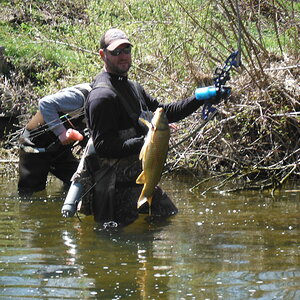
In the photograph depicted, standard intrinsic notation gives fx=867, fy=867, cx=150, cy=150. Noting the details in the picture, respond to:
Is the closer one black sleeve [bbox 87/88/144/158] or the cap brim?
black sleeve [bbox 87/88/144/158]

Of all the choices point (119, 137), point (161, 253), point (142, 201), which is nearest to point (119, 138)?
point (119, 137)

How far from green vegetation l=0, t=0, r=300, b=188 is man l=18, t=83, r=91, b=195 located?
1.51m

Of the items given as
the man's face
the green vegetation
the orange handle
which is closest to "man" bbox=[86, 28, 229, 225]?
the man's face

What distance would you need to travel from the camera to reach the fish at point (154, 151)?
21.2ft

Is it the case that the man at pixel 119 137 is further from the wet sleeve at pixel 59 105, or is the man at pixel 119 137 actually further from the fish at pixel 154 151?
the wet sleeve at pixel 59 105

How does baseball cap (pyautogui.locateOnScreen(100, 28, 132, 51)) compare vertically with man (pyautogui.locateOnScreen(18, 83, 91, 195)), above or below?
above

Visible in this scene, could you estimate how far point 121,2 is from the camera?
11.5 metres

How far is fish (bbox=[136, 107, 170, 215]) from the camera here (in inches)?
254

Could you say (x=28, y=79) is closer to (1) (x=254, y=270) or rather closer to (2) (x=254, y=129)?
(2) (x=254, y=129)

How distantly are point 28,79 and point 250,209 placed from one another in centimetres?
584

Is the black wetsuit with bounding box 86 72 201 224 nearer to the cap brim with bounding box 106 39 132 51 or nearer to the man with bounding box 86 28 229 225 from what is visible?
the man with bounding box 86 28 229 225

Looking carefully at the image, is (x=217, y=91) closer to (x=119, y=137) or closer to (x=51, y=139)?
(x=119, y=137)

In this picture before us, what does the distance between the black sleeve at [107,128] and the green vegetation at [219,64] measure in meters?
2.62

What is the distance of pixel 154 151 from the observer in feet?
21.4
